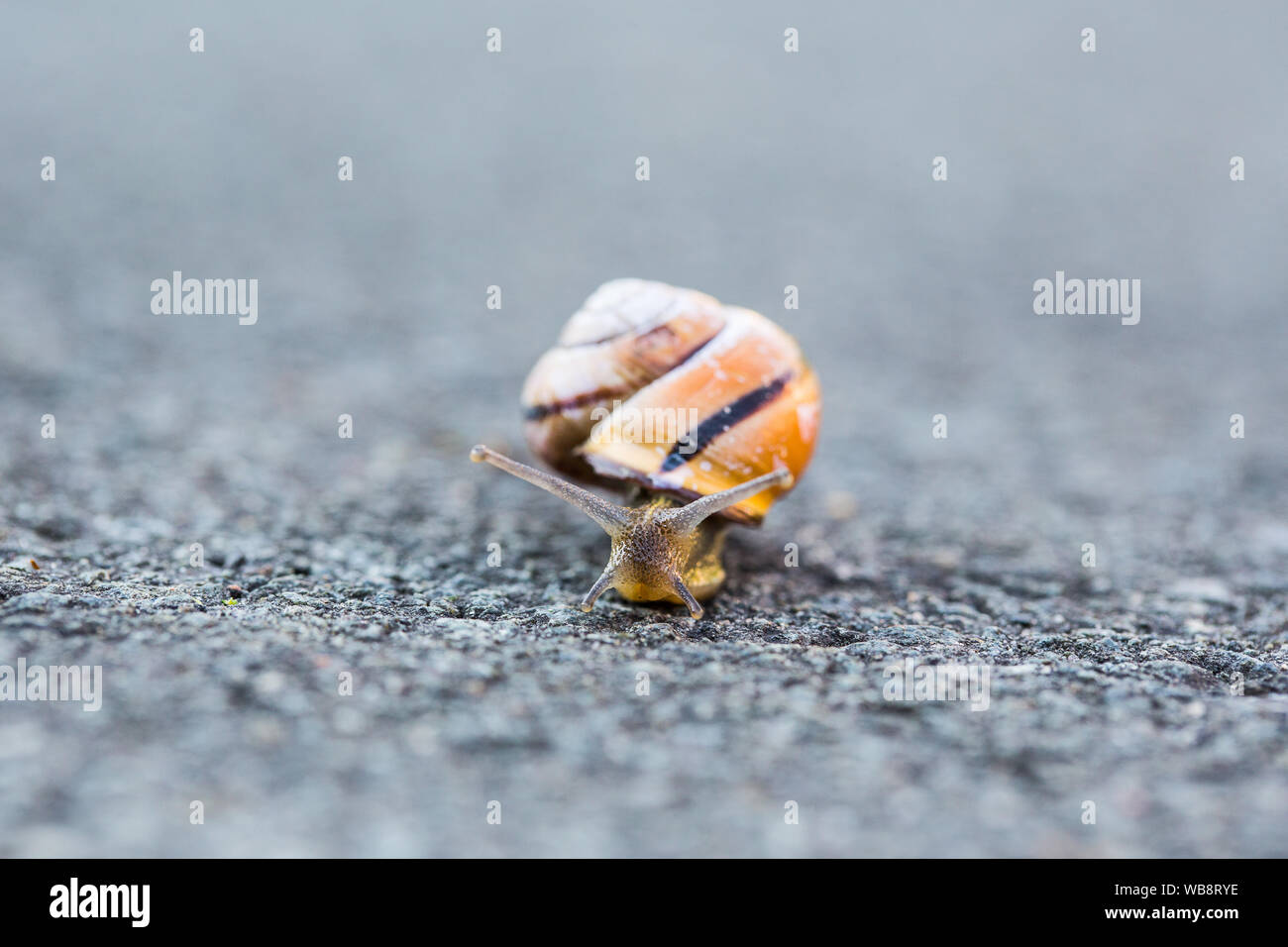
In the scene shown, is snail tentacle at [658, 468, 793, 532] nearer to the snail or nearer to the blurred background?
the snail

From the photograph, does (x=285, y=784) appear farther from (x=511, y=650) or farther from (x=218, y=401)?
(x=218, y=401)

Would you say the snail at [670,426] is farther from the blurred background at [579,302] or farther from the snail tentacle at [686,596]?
the blurred background at [579,302]

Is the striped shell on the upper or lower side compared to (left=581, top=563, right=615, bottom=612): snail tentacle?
upper

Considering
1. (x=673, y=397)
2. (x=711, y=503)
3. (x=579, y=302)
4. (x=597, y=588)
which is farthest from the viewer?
(x=579, y=302)

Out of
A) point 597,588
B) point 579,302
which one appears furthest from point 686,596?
point 579,302

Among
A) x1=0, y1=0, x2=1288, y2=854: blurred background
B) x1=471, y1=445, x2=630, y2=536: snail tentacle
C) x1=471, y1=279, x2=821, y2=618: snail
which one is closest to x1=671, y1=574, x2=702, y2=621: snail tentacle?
x1=471, y1=279, x2=821, y2=618: snail

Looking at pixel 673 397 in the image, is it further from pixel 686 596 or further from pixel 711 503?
pixel 686 596

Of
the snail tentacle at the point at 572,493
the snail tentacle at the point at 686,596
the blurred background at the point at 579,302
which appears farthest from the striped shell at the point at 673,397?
the blurred background at the point at 579,302

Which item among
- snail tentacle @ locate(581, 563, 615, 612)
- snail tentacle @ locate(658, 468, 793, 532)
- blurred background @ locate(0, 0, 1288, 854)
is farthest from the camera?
snail tentacle @ locate(658, 468, 793, 532)
